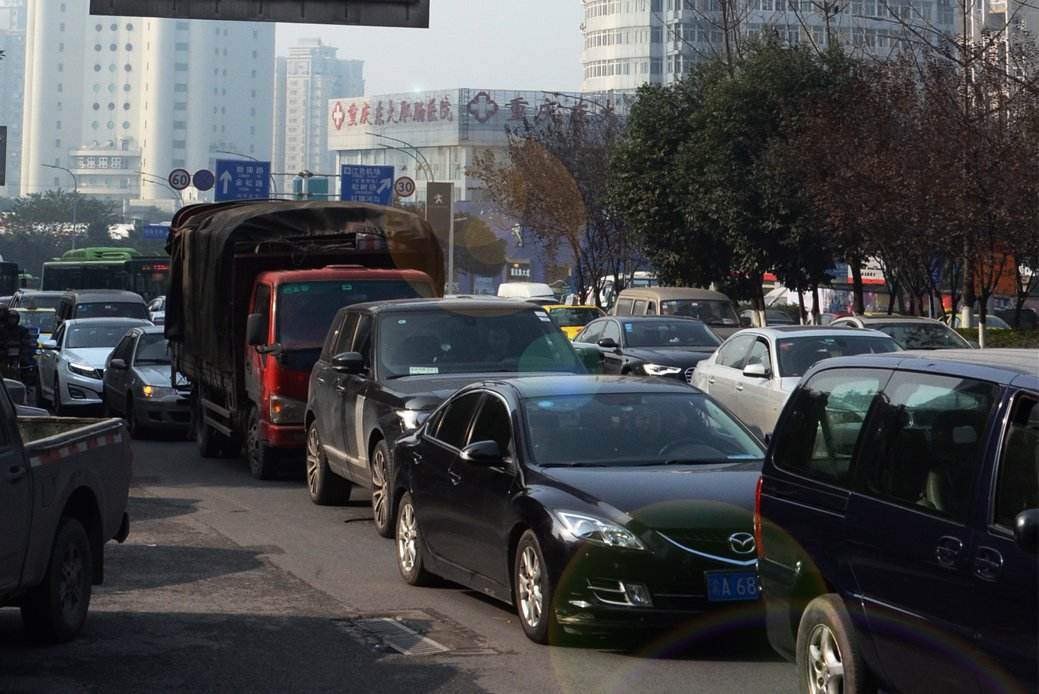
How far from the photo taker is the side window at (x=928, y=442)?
5.57 m

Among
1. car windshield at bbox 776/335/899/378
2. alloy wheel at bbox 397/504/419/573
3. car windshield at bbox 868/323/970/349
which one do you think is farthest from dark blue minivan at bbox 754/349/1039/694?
car windshield at bbox 868/323/970/349

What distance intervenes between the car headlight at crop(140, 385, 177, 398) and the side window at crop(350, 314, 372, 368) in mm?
7803

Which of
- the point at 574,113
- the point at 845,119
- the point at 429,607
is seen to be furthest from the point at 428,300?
the point at 574,113

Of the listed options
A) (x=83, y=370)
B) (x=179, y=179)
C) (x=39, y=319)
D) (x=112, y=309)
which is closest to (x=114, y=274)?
(x=179, y=179)

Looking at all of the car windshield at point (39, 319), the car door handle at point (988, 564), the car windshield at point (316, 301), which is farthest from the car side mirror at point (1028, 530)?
the car windshield at point (39, 319)

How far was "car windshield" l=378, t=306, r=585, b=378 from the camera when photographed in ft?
45.3

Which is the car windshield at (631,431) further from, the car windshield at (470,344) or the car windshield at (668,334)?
the car windshield at (668,334)

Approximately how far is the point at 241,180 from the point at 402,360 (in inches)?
1781

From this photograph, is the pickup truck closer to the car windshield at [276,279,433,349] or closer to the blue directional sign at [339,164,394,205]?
the car windshield at [276,279,433,349]

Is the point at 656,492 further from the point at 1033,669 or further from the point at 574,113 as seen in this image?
the point at 574,113

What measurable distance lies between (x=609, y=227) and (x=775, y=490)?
4657 centimetres

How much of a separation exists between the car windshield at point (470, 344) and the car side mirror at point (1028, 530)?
29.2ft

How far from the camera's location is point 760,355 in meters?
18.0

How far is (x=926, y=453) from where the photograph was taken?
5840 mm
